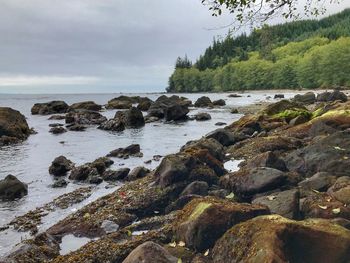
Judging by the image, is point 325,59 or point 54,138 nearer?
point 54,138

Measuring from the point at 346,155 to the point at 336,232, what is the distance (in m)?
5.68

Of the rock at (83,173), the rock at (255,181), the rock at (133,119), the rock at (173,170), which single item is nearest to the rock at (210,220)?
the rock at (255,181)

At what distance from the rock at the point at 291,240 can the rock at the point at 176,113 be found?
153 ft

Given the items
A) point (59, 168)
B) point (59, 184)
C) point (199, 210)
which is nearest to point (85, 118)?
point (59, 168)

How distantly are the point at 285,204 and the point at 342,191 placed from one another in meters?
1.20

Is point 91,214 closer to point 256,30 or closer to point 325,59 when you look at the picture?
point 256,30

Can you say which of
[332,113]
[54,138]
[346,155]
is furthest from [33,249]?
[54,138]

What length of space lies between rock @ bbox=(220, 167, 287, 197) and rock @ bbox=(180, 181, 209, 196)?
0.84m

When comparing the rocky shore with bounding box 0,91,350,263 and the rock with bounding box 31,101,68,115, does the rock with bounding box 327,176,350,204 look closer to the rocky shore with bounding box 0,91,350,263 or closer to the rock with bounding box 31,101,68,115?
the rocky shore with bounding box 0,91,350,263

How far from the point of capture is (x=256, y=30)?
8.89 metres

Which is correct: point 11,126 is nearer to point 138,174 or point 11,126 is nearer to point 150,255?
point 138,174

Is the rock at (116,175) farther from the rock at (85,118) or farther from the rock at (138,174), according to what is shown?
the rock at (85,118)

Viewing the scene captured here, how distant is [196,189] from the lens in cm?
1180

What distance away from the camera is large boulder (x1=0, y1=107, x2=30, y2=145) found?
3984 centimetres
